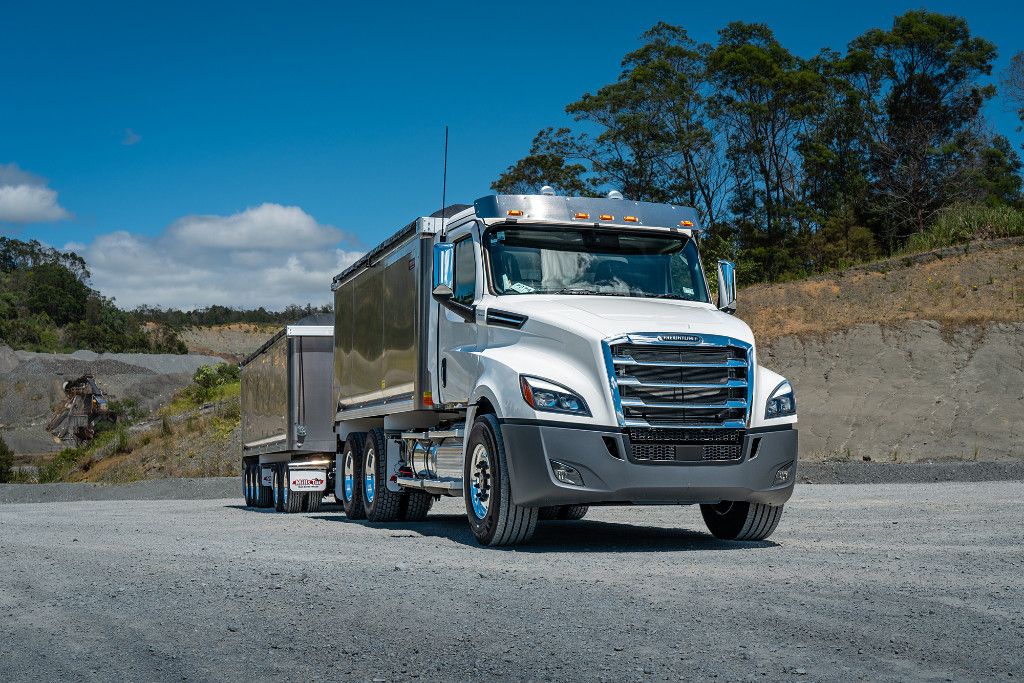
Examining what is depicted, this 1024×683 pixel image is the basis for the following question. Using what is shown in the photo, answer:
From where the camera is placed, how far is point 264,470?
A: 24859 mm

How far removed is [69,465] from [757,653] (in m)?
55.8

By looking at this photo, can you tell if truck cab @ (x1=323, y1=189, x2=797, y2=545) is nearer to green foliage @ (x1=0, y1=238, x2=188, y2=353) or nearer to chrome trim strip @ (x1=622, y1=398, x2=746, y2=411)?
chrome trim strip @ (x1=622, y1=398, x2=746, y2=411)

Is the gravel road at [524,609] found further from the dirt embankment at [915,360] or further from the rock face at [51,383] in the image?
the rock face at [51,383]

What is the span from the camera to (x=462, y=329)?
40.3 ft

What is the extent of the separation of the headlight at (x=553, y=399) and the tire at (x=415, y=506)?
19.0 ft

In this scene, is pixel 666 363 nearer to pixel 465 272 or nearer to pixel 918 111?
pixel 465 272

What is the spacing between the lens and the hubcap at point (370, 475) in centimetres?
1595

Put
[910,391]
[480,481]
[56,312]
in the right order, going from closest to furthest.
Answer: [480,481], [910,391], [56,312]

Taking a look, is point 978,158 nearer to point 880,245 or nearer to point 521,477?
point 880,245

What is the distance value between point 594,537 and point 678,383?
3.14 metres

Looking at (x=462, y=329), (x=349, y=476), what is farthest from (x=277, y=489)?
(x=462, y=329)

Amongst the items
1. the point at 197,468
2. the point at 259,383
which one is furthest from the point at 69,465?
the point at 259,383

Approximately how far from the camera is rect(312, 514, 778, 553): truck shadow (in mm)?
11094

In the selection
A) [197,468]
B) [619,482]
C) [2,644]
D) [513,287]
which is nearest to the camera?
[2,644]
